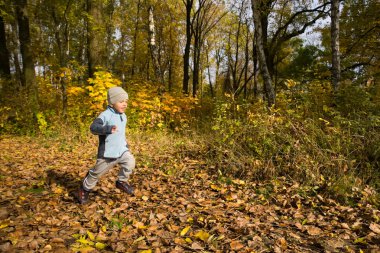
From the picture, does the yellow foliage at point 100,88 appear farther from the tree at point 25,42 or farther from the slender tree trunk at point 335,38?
the slender tree trunk at point 335,38

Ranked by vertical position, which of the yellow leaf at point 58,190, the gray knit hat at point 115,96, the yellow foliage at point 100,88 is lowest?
the yellow leaf at point 58,190

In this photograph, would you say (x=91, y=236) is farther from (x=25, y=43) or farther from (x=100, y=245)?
(x=25, y=43)

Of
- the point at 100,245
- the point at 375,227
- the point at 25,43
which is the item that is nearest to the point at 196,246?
the point at 100,245

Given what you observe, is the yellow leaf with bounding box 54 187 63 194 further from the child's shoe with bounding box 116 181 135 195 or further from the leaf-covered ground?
the child's shoe with bounding box 116 181 135 195

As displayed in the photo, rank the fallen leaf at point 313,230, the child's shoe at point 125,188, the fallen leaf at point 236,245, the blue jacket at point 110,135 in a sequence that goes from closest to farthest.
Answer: the fallen leaf at point 236,245, the fallen leaf at point 313,230, the blue jacket at point 110,135, the child's shoe at point 125,188

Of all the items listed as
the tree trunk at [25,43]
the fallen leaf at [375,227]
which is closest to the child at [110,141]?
the fallen leaf at [375,227]

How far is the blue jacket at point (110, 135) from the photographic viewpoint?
3.47m

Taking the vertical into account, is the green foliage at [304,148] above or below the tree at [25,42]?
below

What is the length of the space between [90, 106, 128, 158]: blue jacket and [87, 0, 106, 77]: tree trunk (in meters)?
8.22

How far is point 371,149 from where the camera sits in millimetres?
4473

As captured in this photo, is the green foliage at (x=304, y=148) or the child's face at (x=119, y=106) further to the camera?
the green foliage at (x=304, y=148)

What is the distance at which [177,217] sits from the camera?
11.0 ft

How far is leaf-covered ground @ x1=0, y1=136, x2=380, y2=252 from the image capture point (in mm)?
2684

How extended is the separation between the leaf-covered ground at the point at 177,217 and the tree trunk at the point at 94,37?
7206mm
